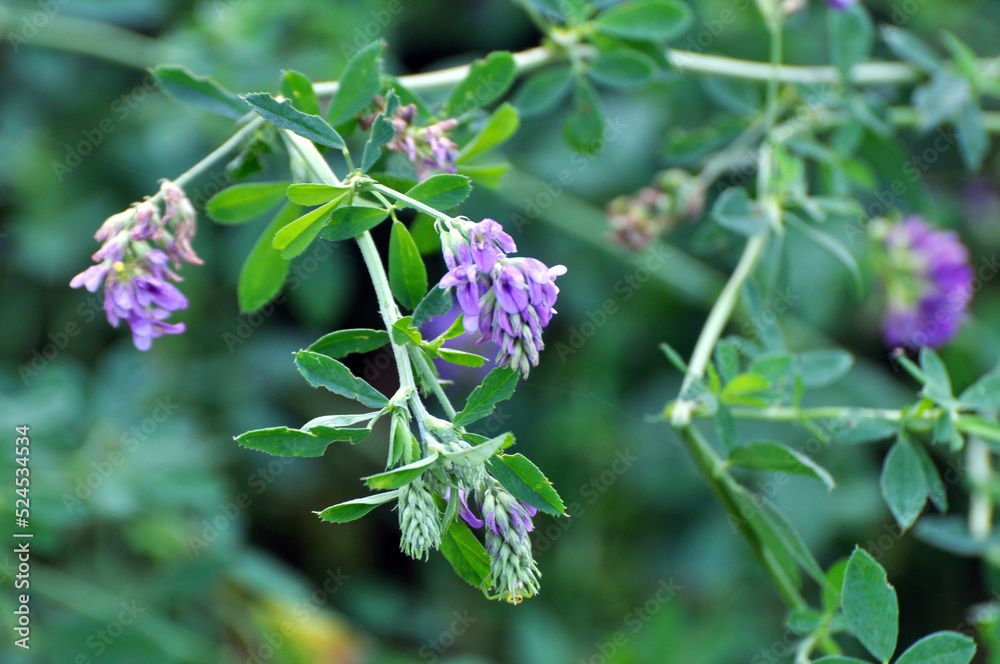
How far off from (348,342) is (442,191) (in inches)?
10.5

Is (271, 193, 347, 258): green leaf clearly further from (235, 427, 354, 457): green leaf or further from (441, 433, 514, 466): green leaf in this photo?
(441, 433, 514, 466): green leaf

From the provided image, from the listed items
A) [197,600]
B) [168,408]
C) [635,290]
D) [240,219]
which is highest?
[240,219]

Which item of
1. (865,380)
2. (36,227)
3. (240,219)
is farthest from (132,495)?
(865,380)

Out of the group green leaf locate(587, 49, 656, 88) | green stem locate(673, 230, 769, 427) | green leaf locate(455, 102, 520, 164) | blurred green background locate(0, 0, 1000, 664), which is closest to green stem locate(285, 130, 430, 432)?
green leaf locate(455, 102, 520, 164)

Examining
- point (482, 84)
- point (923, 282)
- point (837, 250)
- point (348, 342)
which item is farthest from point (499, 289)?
point (923, 282)

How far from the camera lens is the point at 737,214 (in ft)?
5.97

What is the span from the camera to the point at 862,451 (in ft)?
9.56

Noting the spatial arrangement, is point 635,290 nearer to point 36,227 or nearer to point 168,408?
point 168,408

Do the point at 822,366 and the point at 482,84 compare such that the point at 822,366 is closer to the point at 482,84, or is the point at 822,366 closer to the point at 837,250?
the point at 837,250

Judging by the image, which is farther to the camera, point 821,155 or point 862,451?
point 862,451

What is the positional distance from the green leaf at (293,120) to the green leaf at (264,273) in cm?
33

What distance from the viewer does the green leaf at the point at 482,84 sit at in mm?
1512

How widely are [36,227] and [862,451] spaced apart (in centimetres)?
309

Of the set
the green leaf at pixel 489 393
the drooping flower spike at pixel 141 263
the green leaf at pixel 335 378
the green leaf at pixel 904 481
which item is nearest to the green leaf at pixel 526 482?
the green leaf at pixel 489 393
